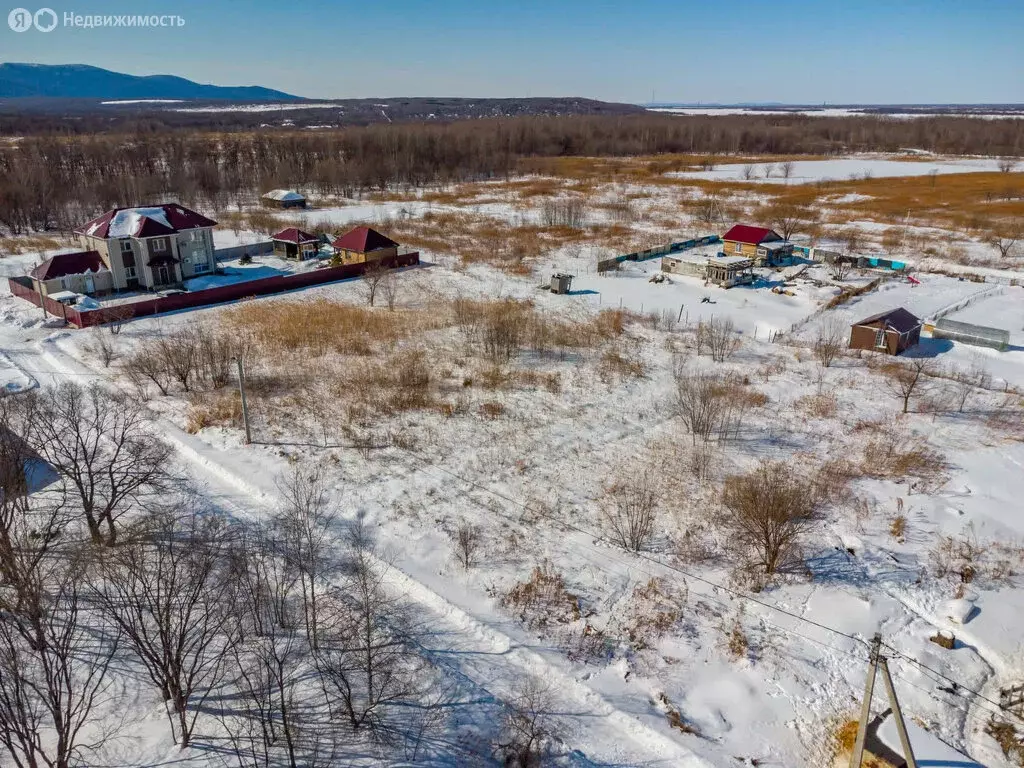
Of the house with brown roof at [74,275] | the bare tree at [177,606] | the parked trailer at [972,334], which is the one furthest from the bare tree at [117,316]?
the parked trailer at [972,334]

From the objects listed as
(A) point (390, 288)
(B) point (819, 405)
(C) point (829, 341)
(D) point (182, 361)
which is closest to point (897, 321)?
(C) point (829, 341)

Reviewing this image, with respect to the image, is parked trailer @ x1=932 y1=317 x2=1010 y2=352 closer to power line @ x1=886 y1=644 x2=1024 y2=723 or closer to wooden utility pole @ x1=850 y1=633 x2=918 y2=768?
power line @ x1=886 y1=644 x2=1024 y2=723

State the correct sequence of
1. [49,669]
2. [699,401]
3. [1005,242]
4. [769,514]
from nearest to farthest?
[49,669]
[769,514]
[699,401]
[1005,242]

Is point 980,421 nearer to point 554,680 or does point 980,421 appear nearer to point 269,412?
point 554,680

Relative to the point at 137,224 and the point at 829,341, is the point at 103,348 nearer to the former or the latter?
the point at 137,224

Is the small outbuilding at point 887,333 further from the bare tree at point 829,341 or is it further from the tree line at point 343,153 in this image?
the tree line at point 343,153
